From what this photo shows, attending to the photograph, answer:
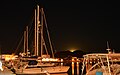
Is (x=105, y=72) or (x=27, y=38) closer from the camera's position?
(x=105, y=72)

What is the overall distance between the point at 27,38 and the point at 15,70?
1674cm

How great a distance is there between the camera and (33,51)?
134 ft

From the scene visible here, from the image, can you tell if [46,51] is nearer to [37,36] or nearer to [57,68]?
[37,36]

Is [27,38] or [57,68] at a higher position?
[27,38]

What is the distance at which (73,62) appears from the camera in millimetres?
71625

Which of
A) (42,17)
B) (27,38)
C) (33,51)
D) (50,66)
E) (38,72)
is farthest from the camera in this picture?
(27,38)

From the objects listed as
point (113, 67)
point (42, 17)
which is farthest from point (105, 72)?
point (42, 17)

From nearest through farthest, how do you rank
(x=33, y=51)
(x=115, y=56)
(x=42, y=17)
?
(x=115, y=56), (x=33, y=51), (x=42, y=17)

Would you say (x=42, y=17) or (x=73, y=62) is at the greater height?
(x=42, y=17)

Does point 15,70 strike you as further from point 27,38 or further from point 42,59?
point 27,38

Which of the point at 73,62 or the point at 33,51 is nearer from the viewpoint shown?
the point at 33,51

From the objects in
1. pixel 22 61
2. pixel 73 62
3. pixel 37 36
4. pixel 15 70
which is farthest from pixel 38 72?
pixel 73 62

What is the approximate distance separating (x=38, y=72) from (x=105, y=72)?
18536 millimetres

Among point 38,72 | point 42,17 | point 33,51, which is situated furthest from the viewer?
point 42,17
